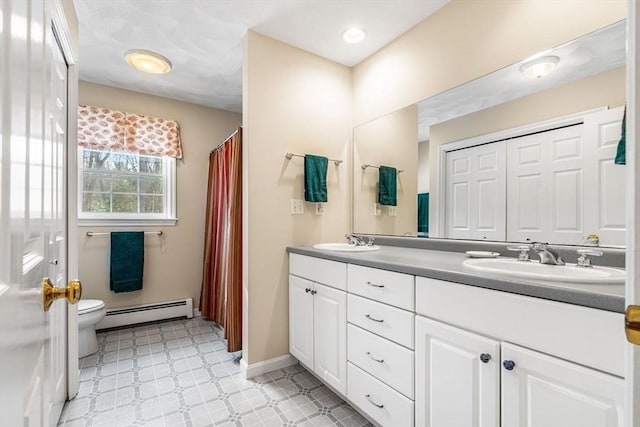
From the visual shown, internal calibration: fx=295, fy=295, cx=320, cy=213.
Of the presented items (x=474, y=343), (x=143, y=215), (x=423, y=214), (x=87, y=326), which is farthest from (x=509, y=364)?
(x=143, y=215)

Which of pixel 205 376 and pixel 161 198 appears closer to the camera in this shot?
pixel 205 376

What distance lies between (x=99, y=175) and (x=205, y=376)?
218cm

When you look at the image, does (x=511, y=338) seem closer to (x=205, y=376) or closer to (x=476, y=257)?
(x=476, y=257)

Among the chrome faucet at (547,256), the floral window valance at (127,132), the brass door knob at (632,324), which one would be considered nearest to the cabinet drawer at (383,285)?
the chrome faucet at (547,256)

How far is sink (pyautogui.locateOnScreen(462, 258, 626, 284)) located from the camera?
88 centimetres

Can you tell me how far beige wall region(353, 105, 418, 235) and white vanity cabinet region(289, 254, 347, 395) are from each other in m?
0.69

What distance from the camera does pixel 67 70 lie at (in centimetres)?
175

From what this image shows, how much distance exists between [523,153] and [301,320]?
1.64 m

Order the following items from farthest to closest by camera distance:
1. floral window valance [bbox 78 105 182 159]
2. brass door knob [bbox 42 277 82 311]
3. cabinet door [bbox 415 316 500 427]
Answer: floral window valance [bbox 78 105 182 159]
cabinet door [bbox 415 316 500 427]
brass door knob [bbox 42 277 82 311]

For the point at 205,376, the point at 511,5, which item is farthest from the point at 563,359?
the point at 205,376

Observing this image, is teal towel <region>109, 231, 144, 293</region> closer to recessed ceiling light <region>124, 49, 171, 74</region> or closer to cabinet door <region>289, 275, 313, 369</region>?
recessed ceiling light <region>124, 49, 171, 74</region>

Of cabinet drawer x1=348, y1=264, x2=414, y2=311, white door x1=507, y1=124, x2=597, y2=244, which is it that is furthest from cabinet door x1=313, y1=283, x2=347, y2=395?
white door x1=507, y1=124, x2=597, y2=244

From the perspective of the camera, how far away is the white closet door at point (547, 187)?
1320mm

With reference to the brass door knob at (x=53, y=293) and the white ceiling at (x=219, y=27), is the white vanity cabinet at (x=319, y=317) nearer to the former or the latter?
the brass door knob at (x=53, y=293)
